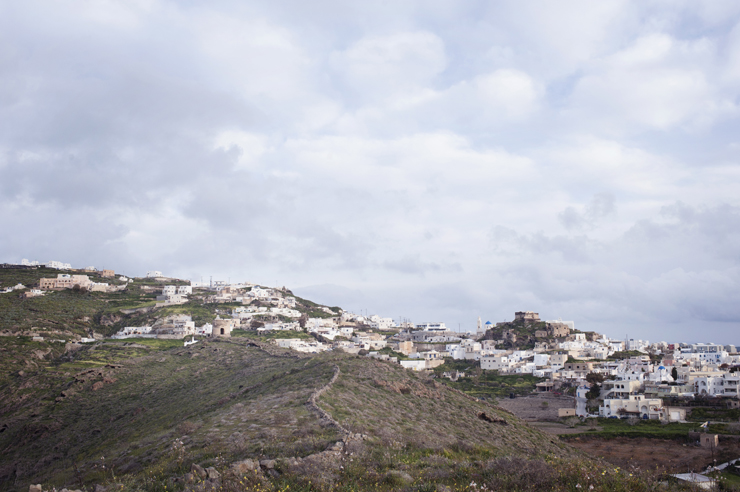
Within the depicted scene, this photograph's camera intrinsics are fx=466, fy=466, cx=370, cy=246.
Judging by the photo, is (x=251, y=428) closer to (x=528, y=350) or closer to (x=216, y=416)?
(x=216, y=416)

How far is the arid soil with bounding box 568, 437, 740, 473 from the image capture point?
42.0 metres

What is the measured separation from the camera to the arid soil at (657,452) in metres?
42.0

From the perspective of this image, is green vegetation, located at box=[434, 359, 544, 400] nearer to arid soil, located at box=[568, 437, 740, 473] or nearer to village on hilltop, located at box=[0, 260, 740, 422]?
village on hilltop, located at box=[0, 260, 740, 422]

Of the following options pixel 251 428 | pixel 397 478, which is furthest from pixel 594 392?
pixel 397 478

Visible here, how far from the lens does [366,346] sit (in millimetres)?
110812

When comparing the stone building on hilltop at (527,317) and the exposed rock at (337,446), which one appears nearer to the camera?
the exposed rock at (337,446)

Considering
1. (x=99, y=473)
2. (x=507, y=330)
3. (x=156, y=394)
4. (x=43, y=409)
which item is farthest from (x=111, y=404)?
(x=507, y=330)

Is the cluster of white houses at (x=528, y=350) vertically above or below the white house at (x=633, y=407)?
above

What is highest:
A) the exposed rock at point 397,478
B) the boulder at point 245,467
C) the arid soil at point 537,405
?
the exposed rock at point 397,478

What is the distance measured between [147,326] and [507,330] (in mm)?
93311

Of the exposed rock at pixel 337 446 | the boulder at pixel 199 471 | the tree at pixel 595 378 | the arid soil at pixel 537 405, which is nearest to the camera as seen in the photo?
the boulder at pixel 199 471

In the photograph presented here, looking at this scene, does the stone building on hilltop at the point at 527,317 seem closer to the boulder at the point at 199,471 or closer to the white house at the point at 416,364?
the white house at the point at 416,364

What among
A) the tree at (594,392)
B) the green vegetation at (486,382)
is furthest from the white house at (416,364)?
the tree at (594,392)

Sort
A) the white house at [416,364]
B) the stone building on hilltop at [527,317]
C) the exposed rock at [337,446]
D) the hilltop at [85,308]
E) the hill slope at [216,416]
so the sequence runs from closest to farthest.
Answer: the exposed rock at [337,446] < the hill slope at [216,416] < the hilltop at [85,308] < the white house at [416,364] < the stone building on hilltop at [527,317]
